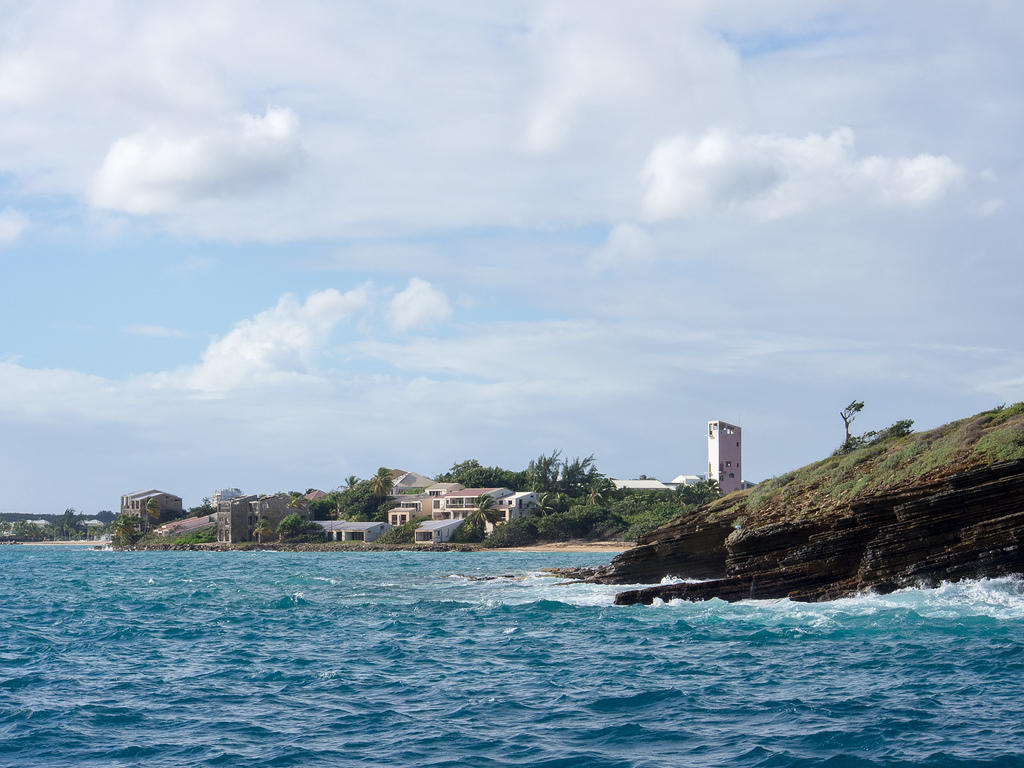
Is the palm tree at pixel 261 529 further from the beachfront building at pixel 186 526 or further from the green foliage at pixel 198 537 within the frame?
the beachfront building at pixel 186 526

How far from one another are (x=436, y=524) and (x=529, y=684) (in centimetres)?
11418

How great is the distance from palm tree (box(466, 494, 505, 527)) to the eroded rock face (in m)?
95.5

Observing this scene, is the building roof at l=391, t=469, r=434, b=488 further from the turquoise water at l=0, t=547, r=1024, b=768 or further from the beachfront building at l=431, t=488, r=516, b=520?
→ the turquoise water at l=0, t=547, r=1024, b=768

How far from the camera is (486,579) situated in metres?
62.9

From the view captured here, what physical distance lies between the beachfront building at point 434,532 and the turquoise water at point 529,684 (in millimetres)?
91219

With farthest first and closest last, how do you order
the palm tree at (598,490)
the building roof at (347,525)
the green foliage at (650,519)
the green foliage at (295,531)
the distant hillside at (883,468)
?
the green foliage at (295,531) → the building roof at (347,525) → the palm tree at (598,490) → the green foliage at (650,519) → the distant hillside at (883,468)

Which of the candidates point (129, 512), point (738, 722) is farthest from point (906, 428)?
point (129, 512)

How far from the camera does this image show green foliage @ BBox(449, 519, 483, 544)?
134 meters

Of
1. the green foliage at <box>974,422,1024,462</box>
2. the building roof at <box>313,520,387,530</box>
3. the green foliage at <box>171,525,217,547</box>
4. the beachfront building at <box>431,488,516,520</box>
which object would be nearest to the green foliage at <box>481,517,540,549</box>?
the beachfront building at <box>431,488,516,520</box>

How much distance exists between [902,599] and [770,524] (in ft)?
23.6

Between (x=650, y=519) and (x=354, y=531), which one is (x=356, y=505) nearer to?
(x=354, y=531)

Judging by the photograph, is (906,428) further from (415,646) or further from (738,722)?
(738,722)

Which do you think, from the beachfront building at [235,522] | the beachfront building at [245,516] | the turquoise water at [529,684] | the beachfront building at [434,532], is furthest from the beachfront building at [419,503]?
the turquoise water at [529,684]

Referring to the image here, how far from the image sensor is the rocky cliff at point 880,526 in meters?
34.4
